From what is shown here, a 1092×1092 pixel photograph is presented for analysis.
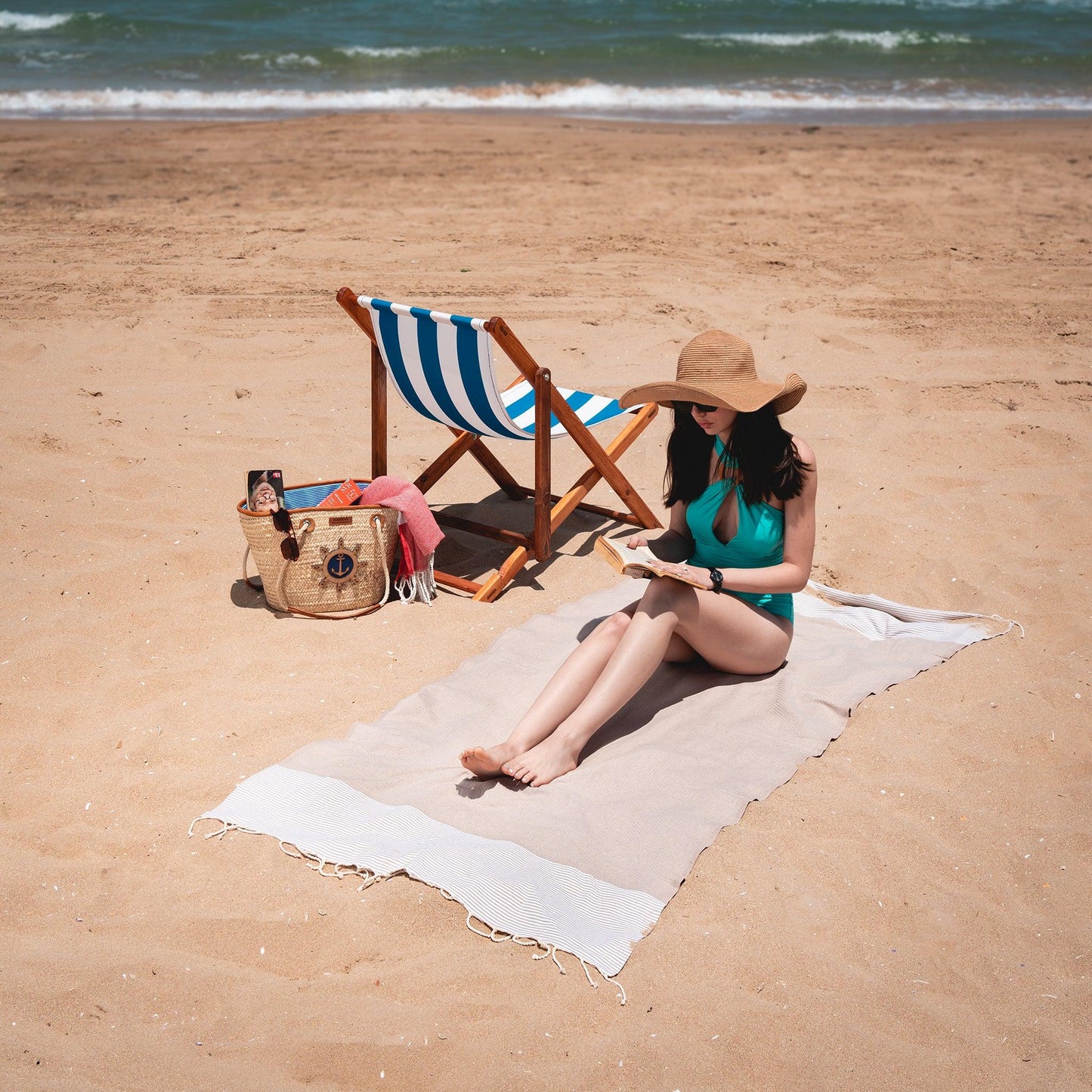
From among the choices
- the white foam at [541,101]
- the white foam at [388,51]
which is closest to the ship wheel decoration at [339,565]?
the white foam at [541,101]

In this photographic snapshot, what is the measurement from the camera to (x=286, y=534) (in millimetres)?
3682

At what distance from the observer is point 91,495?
4.51 m

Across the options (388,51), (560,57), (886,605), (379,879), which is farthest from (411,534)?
(388,51)

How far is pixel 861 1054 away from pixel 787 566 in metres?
1.36

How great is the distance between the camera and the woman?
9.77 ft

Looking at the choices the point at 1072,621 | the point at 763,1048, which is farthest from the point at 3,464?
the point at 1072,621

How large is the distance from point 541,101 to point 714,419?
511 inches

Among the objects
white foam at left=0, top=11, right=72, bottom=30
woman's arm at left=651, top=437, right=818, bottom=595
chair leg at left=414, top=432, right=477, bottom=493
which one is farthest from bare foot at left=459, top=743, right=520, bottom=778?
white foam at left=0, top=11, right=72, bottom=30

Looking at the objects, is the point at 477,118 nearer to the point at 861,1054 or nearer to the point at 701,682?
the point at 701,682

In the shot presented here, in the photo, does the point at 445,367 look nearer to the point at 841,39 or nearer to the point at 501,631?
the point at 501,631

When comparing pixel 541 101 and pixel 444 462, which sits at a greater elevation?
pixel 541 101

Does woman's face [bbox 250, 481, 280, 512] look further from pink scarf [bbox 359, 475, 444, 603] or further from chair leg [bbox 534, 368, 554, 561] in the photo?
chair leg [bbox 534, 368, 554, 561]

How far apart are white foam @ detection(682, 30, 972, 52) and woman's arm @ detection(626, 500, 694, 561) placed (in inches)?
640

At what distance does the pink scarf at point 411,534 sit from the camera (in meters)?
3.94
